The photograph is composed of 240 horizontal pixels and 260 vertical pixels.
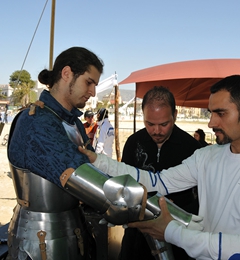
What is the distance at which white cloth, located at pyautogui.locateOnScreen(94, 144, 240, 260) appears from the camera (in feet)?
4.71

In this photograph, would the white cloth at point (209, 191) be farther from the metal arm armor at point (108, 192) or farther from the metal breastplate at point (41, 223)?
the metal breastplate at point (41, 223)

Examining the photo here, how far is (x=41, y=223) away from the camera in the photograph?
1759 mm

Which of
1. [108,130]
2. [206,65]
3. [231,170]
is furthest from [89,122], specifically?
[231,170]

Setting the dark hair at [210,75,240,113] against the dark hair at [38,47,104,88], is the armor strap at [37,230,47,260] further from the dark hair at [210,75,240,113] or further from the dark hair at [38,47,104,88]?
the dark hair at [210,75,240,113]

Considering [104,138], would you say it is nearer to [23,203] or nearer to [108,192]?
[23,203]

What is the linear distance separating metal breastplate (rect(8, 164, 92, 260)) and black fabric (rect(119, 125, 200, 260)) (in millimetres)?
661

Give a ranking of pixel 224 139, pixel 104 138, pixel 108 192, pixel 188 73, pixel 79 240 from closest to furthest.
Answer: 1. pixel 108 192
2. pixel 224 139
3. pixel 79 240
4. pixel 188 73
5. pixel 104 138

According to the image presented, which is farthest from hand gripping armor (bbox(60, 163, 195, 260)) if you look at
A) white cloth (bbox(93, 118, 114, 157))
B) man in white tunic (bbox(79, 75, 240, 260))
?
white cloth (bbox(93, 118, 114, 157))

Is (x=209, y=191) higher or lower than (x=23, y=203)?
higher

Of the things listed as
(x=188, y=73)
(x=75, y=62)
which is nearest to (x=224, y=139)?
(x=75, y=62)

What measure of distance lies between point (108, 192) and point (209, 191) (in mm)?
586

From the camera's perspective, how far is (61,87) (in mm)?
1967

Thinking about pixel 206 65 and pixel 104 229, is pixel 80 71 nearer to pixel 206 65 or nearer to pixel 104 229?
pixel 104 229

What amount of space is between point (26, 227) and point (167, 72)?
3615mm
